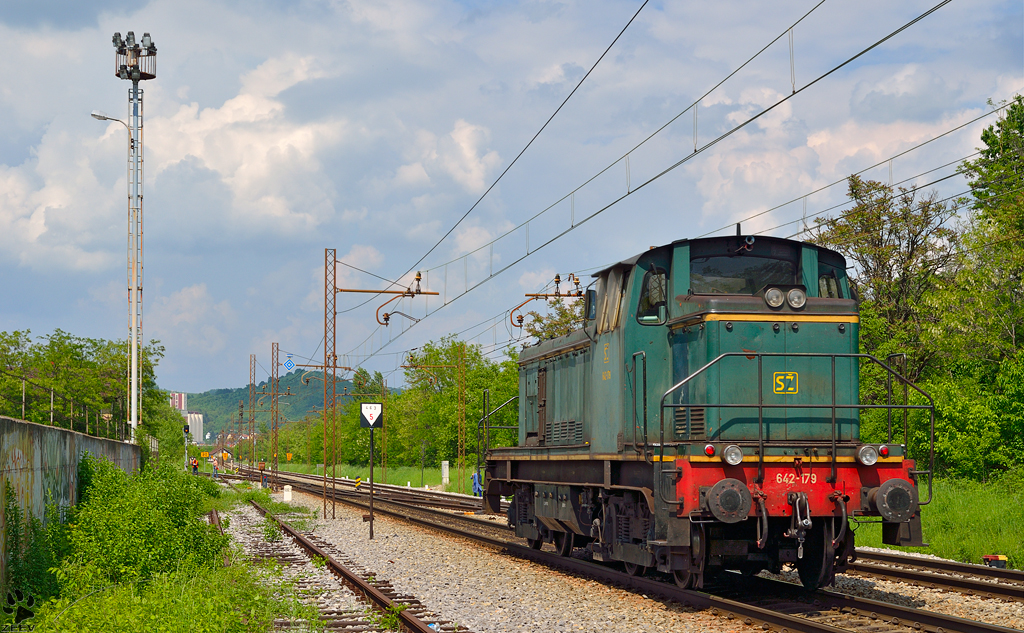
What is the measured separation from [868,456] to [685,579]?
2.41 metres

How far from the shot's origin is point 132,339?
29.5m

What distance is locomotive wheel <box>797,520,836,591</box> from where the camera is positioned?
9.70 m

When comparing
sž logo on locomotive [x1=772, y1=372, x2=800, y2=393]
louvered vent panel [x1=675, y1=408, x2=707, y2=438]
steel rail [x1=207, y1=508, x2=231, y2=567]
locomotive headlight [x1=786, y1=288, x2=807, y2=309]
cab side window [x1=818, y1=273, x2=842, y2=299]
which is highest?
cab side window [x1=818, y1=273, x2=842, y2=299]

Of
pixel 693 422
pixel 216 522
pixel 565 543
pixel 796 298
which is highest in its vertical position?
pixel 796 298

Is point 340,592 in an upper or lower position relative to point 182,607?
lower

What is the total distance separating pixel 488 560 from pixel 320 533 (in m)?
7.22

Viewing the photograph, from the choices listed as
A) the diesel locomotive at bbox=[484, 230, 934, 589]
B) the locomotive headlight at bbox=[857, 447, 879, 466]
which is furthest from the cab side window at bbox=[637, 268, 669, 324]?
the locomotive headlight at bbox=[857, 447, 879, 466]

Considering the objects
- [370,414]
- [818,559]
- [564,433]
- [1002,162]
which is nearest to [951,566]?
[818,559]

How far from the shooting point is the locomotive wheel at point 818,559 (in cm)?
970

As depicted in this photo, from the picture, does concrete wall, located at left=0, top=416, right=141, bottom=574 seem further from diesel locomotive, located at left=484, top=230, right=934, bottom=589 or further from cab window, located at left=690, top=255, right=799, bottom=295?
cab window, located at left=690, top=255, right=799, bottom=295

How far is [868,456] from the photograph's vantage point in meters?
9.64

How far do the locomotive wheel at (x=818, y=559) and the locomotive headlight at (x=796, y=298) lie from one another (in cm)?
234

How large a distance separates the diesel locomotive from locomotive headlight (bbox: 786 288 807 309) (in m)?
0.02

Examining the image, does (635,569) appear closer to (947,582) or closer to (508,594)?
(508,594)
